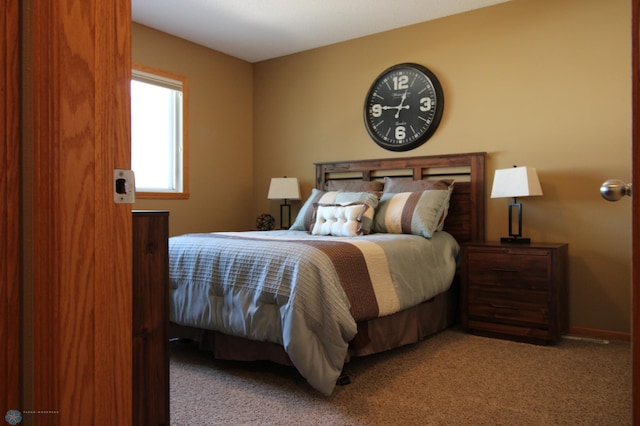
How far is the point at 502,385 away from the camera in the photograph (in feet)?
7.64

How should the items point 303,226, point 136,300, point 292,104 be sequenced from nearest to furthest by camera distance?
point 136,300 < point 303,226 < point 292,104

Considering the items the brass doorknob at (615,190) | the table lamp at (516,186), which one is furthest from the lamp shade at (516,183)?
the brass doorknob at (615,190)

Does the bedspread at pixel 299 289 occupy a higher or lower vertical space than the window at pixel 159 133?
lower

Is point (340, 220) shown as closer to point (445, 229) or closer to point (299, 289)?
point (445, 229)

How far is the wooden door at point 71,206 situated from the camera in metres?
0.74

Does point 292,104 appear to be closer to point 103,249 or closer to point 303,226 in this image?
point 303,226

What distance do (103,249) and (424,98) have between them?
3576mm

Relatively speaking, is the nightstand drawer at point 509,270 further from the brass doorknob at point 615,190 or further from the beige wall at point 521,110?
the brass doorknob at point 615,190

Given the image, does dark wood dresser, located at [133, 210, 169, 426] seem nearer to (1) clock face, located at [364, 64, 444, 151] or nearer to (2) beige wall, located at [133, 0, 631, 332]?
(2) beige wall, located at [133, 0, 631, 332]

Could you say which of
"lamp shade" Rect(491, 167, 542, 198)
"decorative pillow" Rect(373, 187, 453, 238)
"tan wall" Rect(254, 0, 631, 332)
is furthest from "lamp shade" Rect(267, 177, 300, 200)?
"lamp shade" Rect(491, 167, 542, 198)

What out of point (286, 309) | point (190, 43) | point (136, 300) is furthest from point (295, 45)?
point (136, 300)

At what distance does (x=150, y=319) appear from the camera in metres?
1.12

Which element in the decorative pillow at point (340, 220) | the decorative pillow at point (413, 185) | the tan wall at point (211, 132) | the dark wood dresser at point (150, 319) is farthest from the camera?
the tan wall at point (211, 132)

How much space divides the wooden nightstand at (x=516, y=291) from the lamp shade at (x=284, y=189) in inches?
73.0
